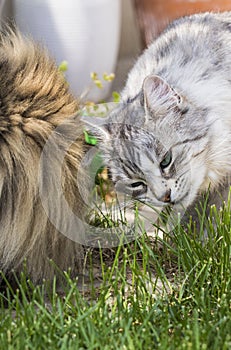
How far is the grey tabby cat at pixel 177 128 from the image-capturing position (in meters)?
2.40

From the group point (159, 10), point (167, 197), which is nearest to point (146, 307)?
point (167, 197)

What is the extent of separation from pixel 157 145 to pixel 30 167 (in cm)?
44

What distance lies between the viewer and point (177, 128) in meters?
2.45

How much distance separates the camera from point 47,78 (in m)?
2.33

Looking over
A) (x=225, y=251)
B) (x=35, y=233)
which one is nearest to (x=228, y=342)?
(x=225, y=251)

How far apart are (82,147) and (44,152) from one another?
Answer: 0.48ft

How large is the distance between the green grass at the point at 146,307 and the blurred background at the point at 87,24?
1971mm

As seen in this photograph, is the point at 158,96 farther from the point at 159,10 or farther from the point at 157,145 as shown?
the point at 159,10

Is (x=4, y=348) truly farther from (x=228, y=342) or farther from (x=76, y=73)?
(x=76, y=73)

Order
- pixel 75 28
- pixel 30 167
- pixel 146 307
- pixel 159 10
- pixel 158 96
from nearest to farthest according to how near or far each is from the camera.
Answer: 1. pixel 146 307
2. pixel 30 167
3. pixel 158 96
4. pixel 75 28
5. pixel 159 10

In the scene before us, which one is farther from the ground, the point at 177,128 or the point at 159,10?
the point at 159,10

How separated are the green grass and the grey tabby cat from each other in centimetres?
17

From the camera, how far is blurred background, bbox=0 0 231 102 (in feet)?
13.9

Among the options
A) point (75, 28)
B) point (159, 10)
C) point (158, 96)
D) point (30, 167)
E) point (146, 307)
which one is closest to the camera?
point (146, 307)
